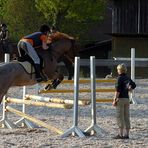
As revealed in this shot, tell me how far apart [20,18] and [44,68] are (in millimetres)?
29630

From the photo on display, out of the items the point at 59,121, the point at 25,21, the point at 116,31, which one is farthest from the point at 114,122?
the point at 25,21

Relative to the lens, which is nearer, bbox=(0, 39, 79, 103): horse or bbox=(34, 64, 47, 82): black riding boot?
bbox=(0, 39, 79, 103): horse

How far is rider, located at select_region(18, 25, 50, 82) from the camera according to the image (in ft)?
39.8

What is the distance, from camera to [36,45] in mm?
12539

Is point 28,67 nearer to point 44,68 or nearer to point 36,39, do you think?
point 44,68

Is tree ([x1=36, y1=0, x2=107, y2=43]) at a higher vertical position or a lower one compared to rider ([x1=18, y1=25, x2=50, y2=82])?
higher

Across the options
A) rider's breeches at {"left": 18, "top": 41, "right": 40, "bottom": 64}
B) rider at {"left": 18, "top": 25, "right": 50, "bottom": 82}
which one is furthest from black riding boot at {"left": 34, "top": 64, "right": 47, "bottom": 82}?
rider's breeches at {"left": 18, "top": 41, "right": 40, "bottom": 64}

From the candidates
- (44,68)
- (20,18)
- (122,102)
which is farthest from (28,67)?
(20,18)

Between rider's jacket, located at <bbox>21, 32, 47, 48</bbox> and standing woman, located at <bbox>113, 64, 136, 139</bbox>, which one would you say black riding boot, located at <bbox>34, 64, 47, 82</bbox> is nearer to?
rider's jacket, located at <bbox>21, 32, 47, 48</bbox>

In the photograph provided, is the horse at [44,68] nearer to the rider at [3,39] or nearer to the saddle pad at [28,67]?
the saddle pad at [28,67]

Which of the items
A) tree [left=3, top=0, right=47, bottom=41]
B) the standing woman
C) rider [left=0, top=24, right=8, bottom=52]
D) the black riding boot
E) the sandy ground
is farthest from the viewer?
tree [left=3, top=0, right=47, bottom=41]

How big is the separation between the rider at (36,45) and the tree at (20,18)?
2902cm

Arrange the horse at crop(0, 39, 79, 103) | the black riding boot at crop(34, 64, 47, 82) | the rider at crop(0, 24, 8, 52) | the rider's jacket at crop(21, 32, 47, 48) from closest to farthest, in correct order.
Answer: the horse at crop(0, 39, 79, 103)
the black riding boot at crop(34, 64, 47, 82)
the rider's jacket at crop(21, 32, 47, 48)
the rider at crop(0, 24, 8, 52)

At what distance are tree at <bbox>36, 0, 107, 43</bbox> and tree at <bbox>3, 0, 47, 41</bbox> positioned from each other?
1.43 metres
